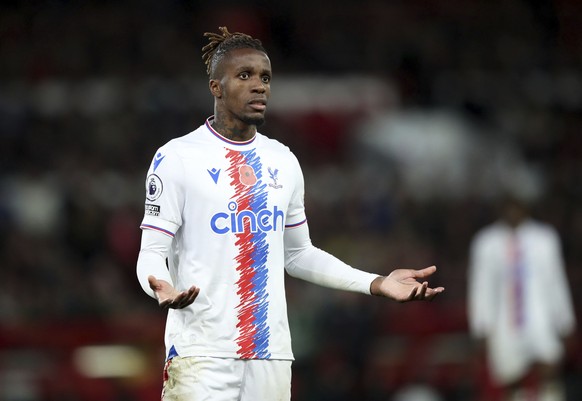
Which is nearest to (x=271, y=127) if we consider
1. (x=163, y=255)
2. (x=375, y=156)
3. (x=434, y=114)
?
(x=375, y=156)

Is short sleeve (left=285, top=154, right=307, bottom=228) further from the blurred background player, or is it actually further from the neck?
the blurred background player

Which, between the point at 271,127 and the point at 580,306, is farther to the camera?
the point at 271,127

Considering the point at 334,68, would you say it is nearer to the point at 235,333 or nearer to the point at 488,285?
the point at 488,285

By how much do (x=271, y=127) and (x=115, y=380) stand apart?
5205 mm

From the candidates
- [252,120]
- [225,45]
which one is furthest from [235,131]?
[225,45]

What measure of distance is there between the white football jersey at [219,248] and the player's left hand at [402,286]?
412 mm

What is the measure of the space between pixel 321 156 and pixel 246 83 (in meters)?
10.6

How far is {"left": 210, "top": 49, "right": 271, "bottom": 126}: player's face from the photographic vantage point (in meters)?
5.05

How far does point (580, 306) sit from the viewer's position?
43.1 ft

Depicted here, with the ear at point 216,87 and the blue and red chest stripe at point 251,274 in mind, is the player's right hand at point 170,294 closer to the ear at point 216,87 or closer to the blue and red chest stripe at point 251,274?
the blue and red chest stripe at point 251,274

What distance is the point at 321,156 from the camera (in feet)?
51.2

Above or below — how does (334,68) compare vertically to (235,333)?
above

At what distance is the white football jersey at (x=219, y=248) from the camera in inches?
194

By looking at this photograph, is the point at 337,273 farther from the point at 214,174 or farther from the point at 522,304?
the point at 522,304
